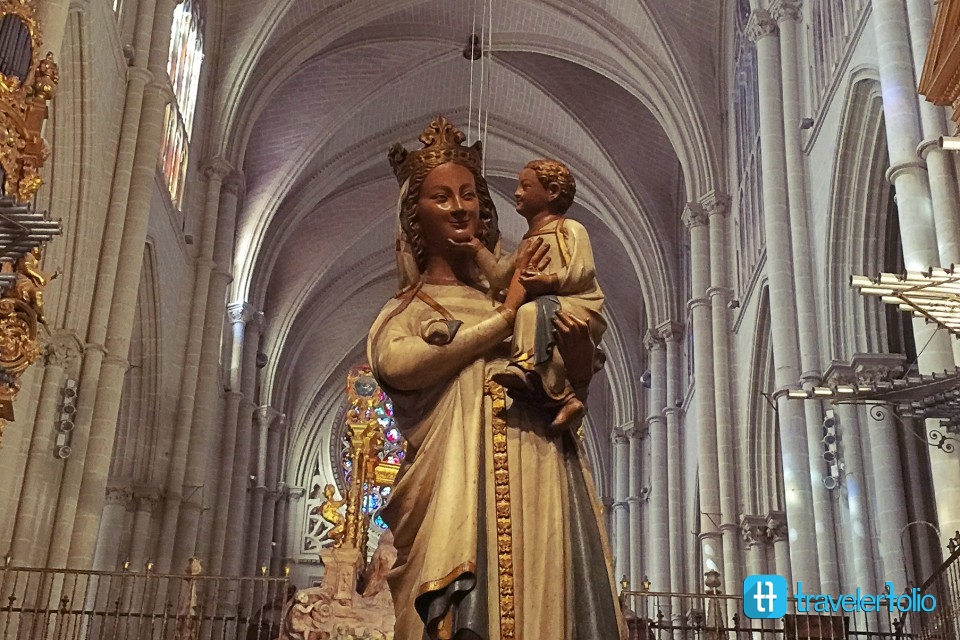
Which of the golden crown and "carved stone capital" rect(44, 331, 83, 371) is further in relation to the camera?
"carved stone capital" rect(44, 331, 83, 371)

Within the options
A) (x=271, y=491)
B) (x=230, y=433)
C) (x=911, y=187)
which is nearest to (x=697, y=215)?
(x=230, y=433)

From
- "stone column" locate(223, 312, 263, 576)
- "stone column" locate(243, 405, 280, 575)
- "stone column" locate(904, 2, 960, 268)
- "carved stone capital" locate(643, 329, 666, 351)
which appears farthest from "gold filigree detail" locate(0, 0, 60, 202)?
"stone column" locate(243, 405, 280, 575)

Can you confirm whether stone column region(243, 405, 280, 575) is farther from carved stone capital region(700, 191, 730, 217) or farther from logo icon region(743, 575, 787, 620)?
logo icon region(743, 575, 787, 620)

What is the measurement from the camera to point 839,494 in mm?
12492

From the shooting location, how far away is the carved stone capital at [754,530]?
1703 centimetres

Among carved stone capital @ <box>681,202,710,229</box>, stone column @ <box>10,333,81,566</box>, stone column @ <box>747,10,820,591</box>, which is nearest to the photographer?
stone column @ <box>10,333,81,566</box>

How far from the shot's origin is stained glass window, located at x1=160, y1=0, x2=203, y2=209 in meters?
17.2

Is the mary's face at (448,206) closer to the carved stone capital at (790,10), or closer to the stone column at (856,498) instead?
the stone column at (856,498)

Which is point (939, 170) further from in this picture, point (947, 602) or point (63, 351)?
point (63, 351)

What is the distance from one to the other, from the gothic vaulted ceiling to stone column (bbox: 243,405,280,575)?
53cm

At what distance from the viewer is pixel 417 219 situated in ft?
8.69

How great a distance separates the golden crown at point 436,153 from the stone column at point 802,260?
1062 cm

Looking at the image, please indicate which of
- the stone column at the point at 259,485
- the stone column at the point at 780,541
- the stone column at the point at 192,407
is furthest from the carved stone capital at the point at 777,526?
the stone column at the point at 259,485

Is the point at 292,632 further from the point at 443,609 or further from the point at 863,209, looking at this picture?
the point at 443,609
